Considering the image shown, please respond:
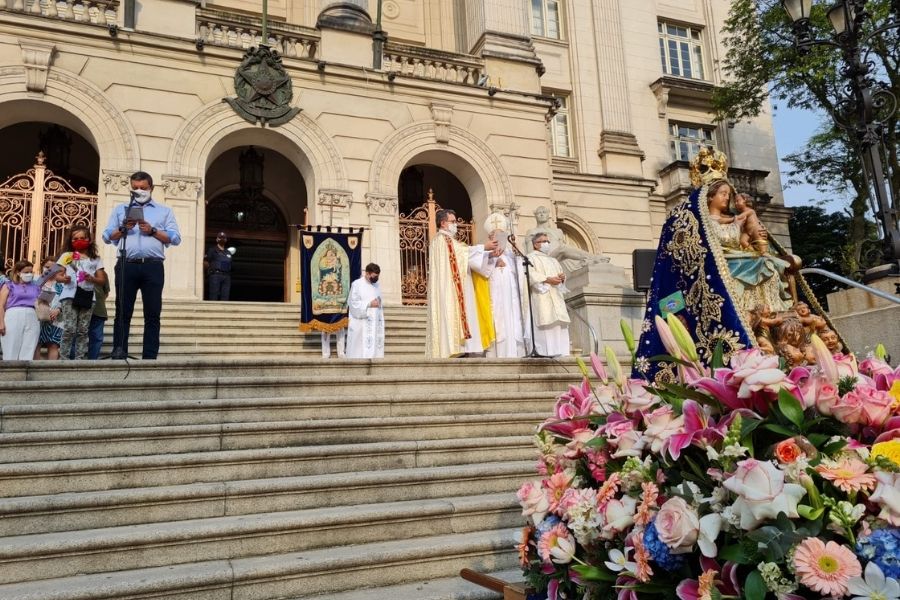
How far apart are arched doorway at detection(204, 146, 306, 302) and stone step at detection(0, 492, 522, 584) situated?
45.2ft

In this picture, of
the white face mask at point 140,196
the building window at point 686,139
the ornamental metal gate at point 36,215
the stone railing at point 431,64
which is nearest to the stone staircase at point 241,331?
the ornamental metal gate at point 36,215

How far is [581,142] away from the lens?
2258 centimetres

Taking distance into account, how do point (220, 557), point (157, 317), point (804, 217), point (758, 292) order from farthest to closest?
point (804, 217) < point (157, 317) < point (758, 292) < point (220, 557)

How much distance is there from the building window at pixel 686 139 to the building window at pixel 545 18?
229 inches

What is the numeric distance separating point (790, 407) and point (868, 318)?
928 cm

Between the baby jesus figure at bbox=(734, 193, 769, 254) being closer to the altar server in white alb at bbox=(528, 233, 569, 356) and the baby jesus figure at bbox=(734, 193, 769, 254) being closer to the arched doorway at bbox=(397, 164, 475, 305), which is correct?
the altar server in white alb at bbox=(528, 233, 569, 356)

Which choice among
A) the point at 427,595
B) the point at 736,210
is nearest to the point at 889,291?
the point at 736,210

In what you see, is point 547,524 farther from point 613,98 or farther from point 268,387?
point 613,98

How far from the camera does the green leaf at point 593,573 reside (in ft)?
5.79

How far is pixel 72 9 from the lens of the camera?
1412cm

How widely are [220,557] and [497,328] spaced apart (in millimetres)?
6348

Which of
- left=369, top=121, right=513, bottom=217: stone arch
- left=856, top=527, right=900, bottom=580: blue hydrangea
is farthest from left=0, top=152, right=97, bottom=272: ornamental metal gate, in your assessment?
left=856, top=527, right=900, bottom=580: blue hydrangea

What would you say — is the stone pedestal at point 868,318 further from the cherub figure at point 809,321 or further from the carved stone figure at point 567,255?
the cherub figure at point 809,321

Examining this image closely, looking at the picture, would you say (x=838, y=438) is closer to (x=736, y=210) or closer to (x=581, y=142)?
(x=736, y=210)
